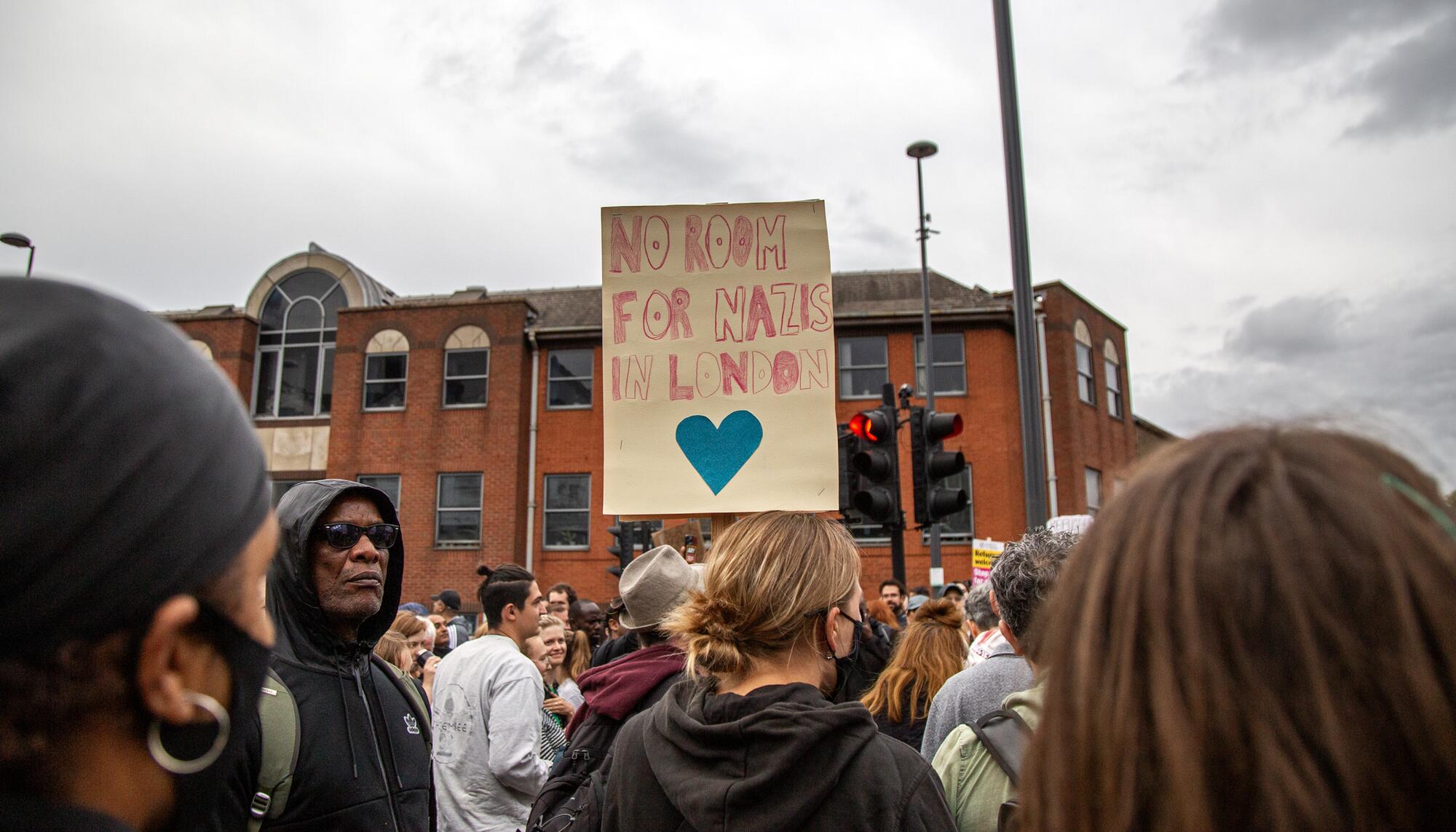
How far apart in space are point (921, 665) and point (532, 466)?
20311 mm

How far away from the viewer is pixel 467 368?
24484mm

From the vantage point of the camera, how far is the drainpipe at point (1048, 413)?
22328mm

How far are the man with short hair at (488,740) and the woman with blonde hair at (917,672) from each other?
157 centimetres

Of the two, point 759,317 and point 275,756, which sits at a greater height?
point 759,317

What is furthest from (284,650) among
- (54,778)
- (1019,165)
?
(1019,165)

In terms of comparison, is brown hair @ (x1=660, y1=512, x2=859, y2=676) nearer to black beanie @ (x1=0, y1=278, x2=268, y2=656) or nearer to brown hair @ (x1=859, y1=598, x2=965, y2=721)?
black beanie @ (x1=0, y1=278, x2=268, y2=656)

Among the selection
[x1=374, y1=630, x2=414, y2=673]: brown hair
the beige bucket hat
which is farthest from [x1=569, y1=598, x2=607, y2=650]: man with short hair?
the beige bucket hat

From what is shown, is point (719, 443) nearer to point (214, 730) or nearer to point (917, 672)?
point (917, 672)

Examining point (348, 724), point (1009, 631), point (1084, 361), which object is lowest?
point (348, 724)

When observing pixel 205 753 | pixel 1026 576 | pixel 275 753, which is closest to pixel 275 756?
pixel 275 753

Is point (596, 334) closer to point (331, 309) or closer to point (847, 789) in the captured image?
point (331, 309)

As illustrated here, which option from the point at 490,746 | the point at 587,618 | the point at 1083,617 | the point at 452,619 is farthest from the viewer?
the point at 452,619

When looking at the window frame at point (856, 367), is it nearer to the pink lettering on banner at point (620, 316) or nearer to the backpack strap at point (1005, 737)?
the pink lettering on banner at point (620, 316)

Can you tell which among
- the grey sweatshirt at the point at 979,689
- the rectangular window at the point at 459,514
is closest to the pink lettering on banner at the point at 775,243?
the grey sweatshirt at the point at 979,689
